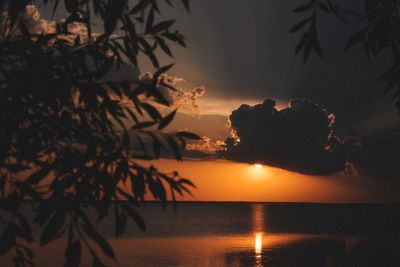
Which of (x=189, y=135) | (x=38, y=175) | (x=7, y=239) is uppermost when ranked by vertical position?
(x=189, y=135)

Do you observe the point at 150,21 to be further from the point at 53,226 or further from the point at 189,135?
the point at 53,226

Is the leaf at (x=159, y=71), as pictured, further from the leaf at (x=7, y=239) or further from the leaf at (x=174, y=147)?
the leaf at (x=7, y=239)

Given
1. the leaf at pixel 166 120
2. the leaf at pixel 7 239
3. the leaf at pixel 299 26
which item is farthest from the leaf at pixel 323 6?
the leaf at pixel 7 239

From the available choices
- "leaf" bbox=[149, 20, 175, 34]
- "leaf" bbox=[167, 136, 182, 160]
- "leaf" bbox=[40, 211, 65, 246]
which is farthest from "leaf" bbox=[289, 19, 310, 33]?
"leaf" bbox=[40, 211, 65, 246]

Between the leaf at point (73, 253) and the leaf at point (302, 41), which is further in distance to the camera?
the leaf at point (302, 41)

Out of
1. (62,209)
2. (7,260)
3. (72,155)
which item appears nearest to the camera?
(62,209)

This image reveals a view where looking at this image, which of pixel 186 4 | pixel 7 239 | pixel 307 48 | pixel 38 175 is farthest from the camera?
pixel 307 48

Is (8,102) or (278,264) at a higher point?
(278,264)

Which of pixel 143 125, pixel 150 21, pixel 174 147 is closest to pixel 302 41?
pixel 150 21

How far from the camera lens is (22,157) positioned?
6.10 metres

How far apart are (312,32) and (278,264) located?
67426 mm

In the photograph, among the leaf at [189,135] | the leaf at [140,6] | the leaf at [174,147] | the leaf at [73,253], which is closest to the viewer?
the leaf at [73,253]

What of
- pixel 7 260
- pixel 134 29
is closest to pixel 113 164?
pixel 134 29

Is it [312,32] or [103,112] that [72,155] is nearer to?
[103,112]
